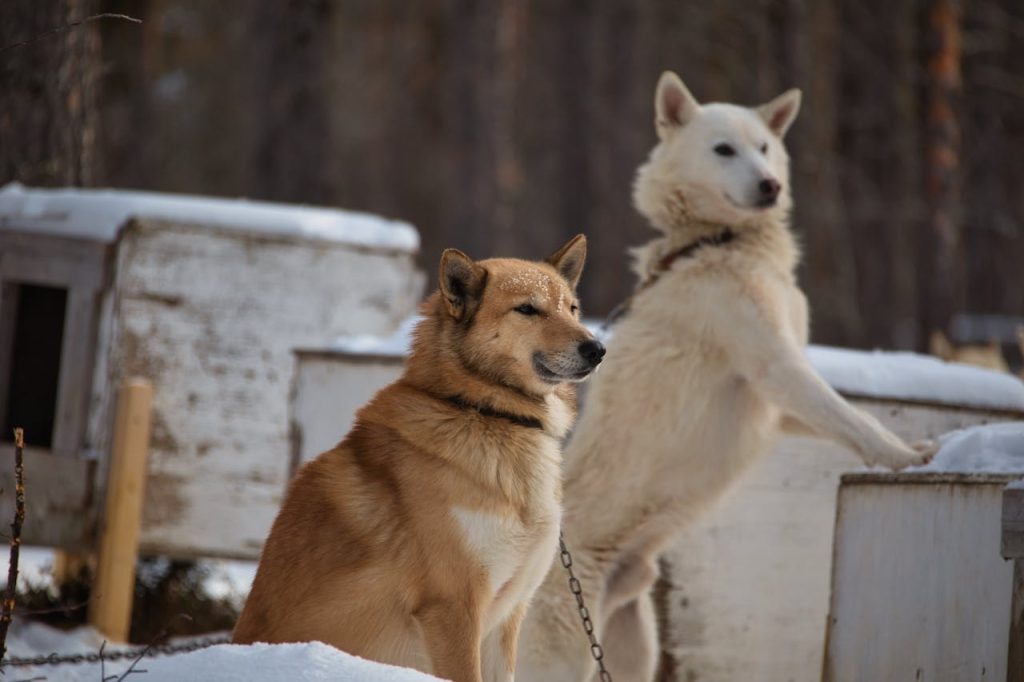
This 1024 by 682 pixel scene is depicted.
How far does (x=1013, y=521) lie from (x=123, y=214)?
473 centimetres

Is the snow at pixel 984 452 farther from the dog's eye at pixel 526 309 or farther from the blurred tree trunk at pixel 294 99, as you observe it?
the blurred tree trunk at pixel 294 99

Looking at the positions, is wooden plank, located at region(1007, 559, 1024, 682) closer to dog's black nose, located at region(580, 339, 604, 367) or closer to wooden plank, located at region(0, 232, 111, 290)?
dog's black nose, located at region(580, 339, 604, 367)

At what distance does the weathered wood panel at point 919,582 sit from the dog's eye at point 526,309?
1.24m

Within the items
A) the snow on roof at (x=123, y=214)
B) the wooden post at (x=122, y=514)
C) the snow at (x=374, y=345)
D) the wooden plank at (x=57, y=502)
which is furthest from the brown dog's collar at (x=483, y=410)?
the wooden plank at (x=57, y=502)

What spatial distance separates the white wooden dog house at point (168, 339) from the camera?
19.7ft

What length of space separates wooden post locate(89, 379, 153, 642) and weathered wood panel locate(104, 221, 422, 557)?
44 centimetres

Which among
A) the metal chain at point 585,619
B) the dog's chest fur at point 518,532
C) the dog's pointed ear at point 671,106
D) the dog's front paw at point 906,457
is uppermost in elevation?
the dog's pointed ear at point 671,106

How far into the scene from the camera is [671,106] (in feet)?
16.3

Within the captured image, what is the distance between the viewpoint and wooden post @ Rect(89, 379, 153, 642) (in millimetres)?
5477

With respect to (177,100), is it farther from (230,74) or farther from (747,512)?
(747,512)

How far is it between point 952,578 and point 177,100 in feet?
74.3

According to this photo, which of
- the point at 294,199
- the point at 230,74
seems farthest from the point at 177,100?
the point at 294,199

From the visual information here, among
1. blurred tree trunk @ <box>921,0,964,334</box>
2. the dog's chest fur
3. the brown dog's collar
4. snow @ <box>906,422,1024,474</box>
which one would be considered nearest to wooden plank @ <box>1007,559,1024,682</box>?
snow @ <box>906,422,1024,474</box>

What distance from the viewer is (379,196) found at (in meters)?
27.7
